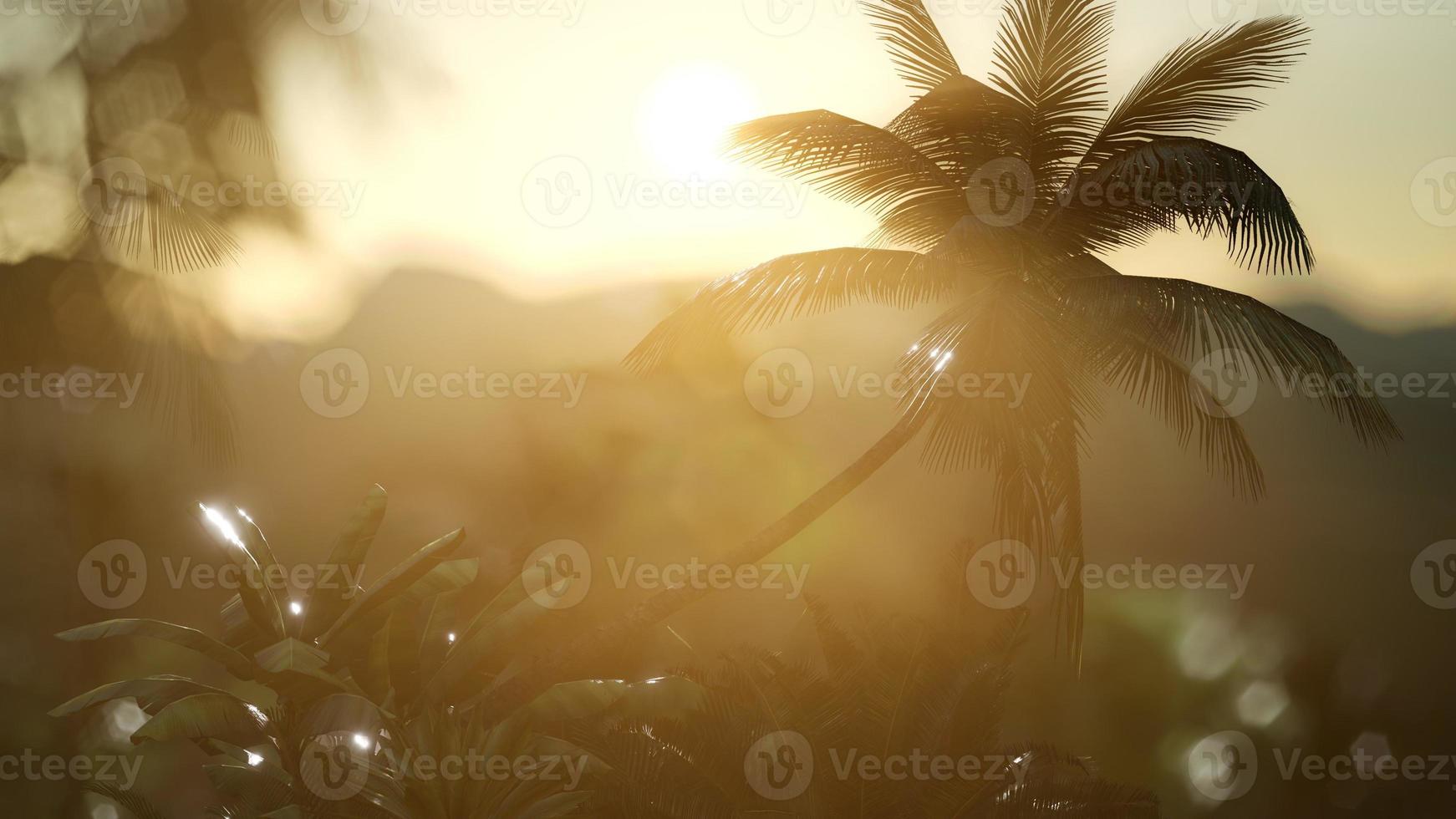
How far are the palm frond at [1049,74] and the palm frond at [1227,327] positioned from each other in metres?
1.27

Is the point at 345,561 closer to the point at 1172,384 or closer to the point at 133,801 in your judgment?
A: the point at 133,801

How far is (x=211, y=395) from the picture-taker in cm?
814

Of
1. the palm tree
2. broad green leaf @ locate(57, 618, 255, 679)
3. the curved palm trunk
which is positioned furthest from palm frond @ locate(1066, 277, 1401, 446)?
broad green leaf @ locate(57, 618, 255, 679)

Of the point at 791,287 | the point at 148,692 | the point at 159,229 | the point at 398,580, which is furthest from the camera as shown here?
the point at 159,229

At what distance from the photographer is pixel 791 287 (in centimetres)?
678

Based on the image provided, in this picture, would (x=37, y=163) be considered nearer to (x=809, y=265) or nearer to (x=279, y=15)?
(x=279, y=15)

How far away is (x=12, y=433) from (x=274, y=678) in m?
5.44

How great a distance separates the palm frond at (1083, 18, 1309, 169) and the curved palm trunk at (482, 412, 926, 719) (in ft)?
9.87

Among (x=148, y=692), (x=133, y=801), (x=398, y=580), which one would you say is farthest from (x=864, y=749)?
(x=133, y=801)

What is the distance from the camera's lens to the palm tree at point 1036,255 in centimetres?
592

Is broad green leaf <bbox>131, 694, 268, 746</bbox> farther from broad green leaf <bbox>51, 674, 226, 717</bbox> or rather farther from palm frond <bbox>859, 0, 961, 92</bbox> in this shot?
palm frond <bbox>859, 0, 961, 92</bbox>

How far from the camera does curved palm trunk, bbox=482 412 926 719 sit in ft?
22.8

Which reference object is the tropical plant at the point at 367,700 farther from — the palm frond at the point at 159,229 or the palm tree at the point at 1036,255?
the palm frond at the point at 159,229

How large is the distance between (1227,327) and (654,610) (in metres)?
5.04
